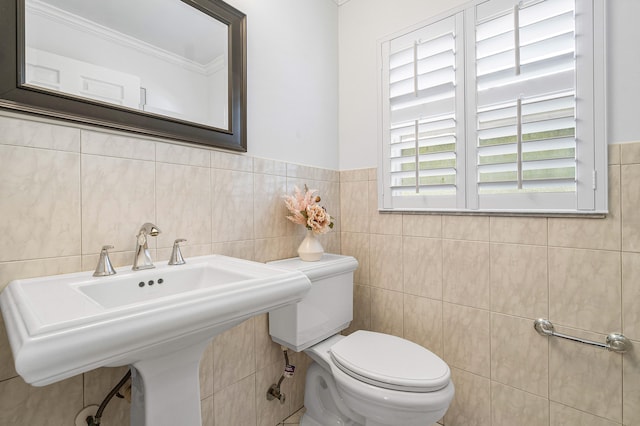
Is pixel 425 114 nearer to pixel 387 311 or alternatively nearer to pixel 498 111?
pixel 498 111

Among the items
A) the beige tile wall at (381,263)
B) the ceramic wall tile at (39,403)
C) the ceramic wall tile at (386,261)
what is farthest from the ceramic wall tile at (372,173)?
the ceramic wall tile at (39,403)

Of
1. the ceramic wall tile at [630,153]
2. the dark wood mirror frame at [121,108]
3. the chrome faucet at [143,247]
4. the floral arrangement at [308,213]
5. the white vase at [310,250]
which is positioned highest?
the dark wood mirror frame at [121,108]

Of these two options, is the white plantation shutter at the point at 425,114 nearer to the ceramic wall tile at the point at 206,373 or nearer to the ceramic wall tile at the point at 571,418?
the ceramic wall tile at the point at 571,418

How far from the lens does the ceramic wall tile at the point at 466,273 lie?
4.43ft

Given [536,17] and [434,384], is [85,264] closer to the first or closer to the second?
[434,384]

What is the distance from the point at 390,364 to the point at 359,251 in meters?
0.75

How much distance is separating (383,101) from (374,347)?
4.23ft

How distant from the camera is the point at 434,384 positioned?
3.37ft

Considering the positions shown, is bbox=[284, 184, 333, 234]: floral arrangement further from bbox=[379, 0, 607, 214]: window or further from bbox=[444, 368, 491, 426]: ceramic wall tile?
bbox=[444, 368, 491, 426]: ceramic wall tile

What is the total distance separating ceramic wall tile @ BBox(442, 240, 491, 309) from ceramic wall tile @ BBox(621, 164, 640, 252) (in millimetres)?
450

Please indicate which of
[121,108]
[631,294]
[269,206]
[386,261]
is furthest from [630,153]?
[121,108]

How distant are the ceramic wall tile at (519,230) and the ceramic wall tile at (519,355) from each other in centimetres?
34

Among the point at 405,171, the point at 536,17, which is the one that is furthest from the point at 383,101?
the point at 536,17

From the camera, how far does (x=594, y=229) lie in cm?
110
